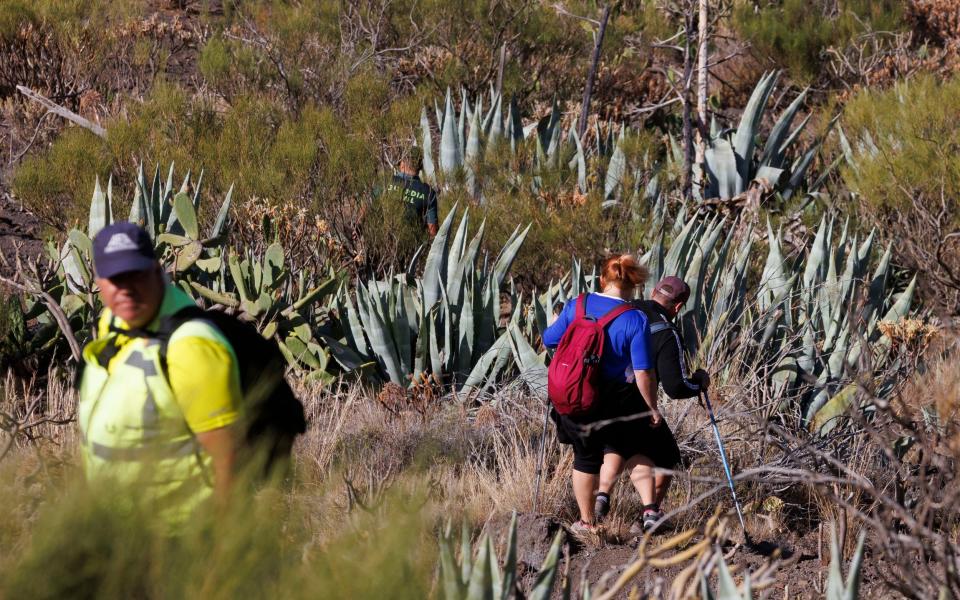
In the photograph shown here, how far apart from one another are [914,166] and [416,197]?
4.07 m

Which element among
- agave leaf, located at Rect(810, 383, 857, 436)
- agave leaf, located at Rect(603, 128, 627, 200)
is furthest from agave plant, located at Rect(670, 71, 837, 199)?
agave leaf, located at Rect(810, 383, 857, 436)

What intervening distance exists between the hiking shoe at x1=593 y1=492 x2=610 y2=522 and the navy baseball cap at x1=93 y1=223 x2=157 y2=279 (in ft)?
9.27

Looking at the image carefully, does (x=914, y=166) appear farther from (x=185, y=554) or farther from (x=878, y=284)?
(x=185, y=554)

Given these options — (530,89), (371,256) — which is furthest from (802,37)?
(371,256)

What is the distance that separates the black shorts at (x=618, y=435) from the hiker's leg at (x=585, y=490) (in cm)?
2

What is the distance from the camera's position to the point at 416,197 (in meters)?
8.49

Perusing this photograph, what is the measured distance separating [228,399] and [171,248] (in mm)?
4448

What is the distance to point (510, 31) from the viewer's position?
44.3 ft

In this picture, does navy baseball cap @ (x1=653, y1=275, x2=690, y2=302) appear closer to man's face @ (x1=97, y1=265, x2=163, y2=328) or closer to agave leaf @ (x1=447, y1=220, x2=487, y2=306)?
agave leaf @ (x1=447, y1=220, x2=487, y2=306)

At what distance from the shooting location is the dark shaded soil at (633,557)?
14.4 ft

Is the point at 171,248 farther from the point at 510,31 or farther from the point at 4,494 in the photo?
the point at 510,31

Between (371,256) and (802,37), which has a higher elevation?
(802,37)

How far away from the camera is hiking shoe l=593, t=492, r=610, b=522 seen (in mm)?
4855

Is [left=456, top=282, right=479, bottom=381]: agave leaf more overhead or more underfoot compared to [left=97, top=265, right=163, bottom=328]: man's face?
more underfoot
